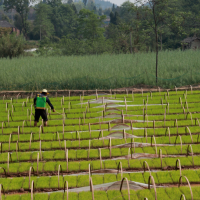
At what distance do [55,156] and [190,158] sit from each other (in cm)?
350

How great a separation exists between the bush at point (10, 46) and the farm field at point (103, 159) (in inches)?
767

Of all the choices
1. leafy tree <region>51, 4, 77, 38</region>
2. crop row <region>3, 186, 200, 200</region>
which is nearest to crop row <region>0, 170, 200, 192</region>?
crop row <region>3, 186, 200, 200</region>

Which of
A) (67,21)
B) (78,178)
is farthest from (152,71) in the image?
(67,21)

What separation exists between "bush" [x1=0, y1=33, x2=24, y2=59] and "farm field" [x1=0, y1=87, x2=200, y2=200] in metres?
19.5

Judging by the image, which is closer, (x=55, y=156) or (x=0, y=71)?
(x=55, y=156)

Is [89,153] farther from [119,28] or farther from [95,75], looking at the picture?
[119,28]

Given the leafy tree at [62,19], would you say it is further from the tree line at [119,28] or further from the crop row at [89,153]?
the crop row at [89,153]

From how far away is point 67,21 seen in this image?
65.7 metres

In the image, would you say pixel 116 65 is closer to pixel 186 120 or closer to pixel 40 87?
pixel 40 87

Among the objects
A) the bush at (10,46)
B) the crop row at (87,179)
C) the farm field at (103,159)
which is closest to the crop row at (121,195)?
the farm field at (103,159)

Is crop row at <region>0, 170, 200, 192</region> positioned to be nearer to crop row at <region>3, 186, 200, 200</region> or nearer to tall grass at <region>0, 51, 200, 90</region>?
crop row at <region>3, 186, 200, 200</region>

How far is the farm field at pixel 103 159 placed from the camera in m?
6.04

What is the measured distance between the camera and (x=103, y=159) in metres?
7.95

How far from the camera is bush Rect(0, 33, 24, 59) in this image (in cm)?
3020
